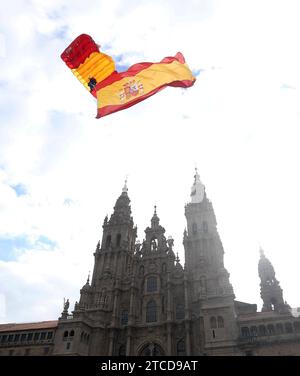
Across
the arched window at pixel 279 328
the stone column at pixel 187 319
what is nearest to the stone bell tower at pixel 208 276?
the stone column at pixel 187 319

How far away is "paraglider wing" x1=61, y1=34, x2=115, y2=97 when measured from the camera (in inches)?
604

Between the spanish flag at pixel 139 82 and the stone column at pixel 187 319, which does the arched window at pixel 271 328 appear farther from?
the spanish flag at pixel 139 82

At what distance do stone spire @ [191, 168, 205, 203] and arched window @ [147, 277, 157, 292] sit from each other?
59.2 ft

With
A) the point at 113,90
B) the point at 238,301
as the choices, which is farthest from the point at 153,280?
the point at 113,90

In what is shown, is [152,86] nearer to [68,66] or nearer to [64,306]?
[68,66]

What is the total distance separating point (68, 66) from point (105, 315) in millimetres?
40470

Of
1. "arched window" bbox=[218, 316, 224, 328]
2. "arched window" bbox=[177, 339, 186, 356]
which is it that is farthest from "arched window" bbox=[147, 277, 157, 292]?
"arched window" bbox=[218, 316, 224, 328]

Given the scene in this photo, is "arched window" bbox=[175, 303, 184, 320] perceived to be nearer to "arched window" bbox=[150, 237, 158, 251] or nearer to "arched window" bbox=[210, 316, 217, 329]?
"arched window" bbox=[210, 316, 217, 329]

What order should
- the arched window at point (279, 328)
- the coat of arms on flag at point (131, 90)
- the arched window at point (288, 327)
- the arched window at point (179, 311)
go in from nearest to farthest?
the coat of arms on flag at point (131, 90)
the arched window at point (288, 327)
the arched window at point (279, 328)
the arched window at point (179, 311)

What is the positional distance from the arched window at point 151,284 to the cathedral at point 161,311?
158mm

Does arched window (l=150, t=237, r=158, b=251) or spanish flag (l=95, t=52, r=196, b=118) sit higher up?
arched window (l=150, t=237, r=158, b=251)

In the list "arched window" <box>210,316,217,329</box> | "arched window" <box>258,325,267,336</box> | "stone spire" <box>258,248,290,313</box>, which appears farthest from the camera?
"stone spire" <box>258,248,290,313</box>

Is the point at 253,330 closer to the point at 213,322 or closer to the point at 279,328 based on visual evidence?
the point at 279,328

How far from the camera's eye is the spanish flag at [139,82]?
15000 millimetres
